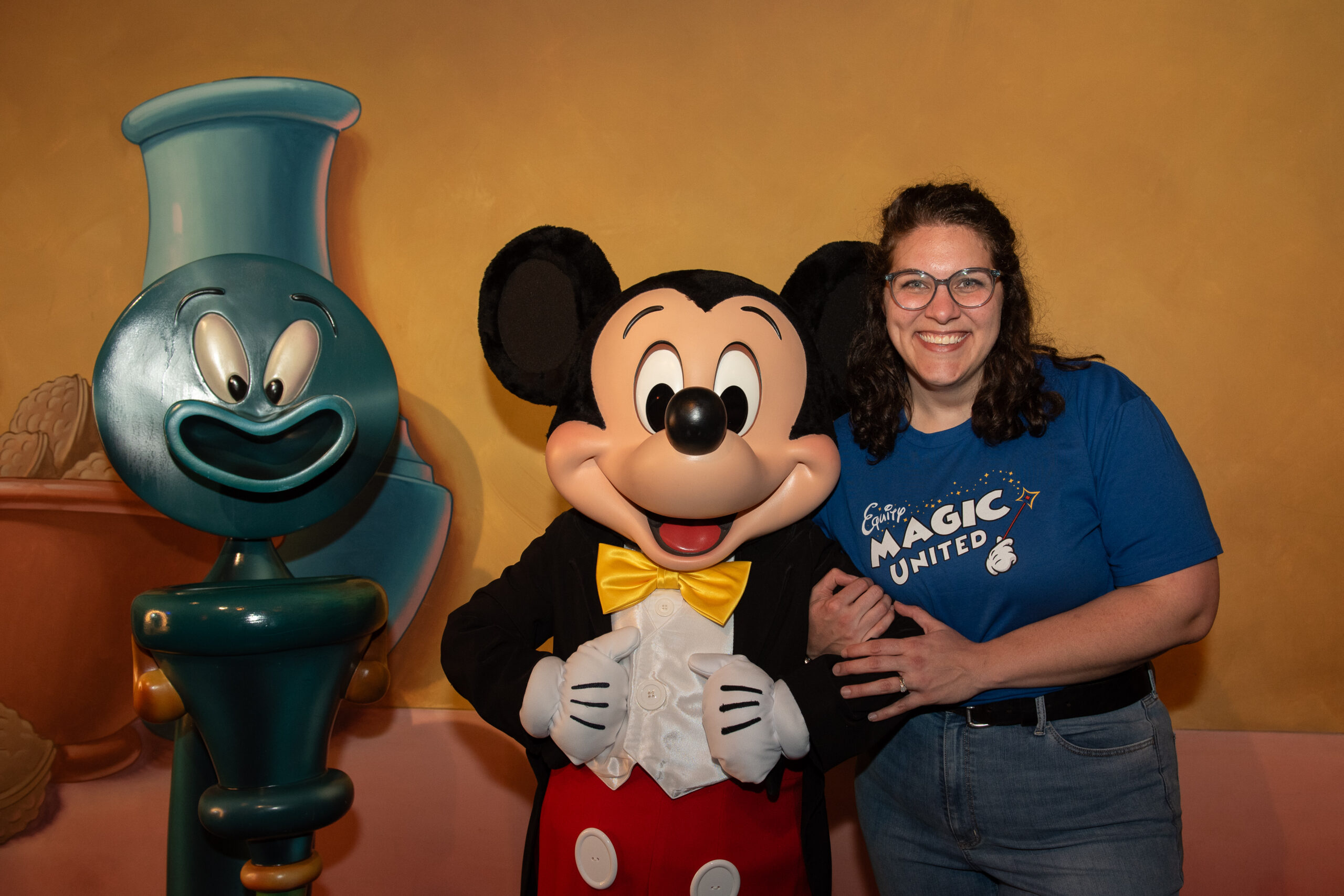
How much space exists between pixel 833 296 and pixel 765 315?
0.23 metres

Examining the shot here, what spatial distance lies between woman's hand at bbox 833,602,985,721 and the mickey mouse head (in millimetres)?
241

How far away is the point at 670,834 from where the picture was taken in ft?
4.23

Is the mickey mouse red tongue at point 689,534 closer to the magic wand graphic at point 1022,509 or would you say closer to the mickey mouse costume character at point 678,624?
the mickey mouse costume character at point 678,624

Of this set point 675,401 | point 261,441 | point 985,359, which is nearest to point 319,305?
point 261,441

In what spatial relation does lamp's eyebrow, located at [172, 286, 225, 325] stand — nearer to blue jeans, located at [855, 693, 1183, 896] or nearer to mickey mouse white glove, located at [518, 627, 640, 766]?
mickey mouse white glove, located at [518, 627, 640, 766]

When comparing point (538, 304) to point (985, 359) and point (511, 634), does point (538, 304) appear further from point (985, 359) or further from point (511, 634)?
point (985, 359)

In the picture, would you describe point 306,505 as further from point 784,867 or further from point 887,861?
point 887,861

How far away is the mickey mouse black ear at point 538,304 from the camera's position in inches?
58.9

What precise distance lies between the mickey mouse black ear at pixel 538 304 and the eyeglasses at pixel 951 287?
486mm

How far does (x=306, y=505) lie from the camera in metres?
1.51

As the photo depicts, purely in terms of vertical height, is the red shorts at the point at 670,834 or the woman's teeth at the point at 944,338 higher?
the woman's teeth at the point at 944,338

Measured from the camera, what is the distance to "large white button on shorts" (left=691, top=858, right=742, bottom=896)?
1.28 meters

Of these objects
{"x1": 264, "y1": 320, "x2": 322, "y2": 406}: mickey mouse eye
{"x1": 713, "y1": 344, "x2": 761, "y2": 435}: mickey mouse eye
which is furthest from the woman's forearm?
{"x1": 264, "y1": 320, "x2": 322, "y2": 406}: mickey mouse eye

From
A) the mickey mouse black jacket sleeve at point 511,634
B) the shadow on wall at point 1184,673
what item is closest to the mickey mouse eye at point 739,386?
the mickey mouse black jacket sleeve at point 511,634
